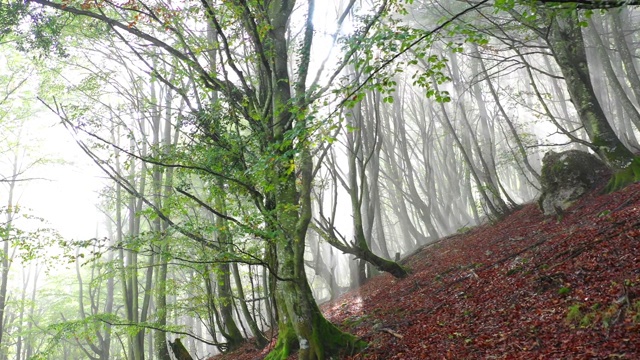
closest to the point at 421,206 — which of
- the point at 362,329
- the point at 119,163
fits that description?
the point at 362,329

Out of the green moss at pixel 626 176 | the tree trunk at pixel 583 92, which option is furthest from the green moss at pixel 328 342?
the tree trunk at pixel 583 92

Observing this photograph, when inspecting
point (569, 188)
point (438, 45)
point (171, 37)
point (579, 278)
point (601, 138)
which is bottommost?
point (579, 278)

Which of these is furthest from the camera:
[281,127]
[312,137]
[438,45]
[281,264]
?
[438,45]

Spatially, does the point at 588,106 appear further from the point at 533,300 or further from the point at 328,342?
the point at 328,342

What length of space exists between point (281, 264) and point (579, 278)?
3.88 metres

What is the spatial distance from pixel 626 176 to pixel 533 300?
4843 mm

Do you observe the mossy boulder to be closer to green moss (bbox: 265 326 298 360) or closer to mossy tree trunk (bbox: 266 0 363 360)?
mossy tree trunk (bbox: 266 0 363 360)

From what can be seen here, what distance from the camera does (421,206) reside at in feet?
62.1

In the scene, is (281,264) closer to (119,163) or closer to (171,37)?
(171,37)

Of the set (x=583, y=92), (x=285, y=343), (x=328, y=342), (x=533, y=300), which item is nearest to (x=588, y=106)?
(x=583, y=92)

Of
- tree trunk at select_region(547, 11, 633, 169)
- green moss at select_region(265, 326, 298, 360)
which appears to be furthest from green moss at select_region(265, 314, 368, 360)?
tree trunk at select_region(547, 11, 633, 169)

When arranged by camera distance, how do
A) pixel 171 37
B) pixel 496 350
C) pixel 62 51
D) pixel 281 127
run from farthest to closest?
pixel 171 37 < pixel 62 51 < pixel 281 127 < pixel 496 350

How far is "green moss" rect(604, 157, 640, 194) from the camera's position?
766 cm

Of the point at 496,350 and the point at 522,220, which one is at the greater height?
the point at 522,220
